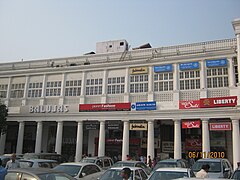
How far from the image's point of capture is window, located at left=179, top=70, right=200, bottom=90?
89.2 feet

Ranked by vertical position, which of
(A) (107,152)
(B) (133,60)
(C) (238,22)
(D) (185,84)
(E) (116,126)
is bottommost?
(A) (107,152)

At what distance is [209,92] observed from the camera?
26266mm

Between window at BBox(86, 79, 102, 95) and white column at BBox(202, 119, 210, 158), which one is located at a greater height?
window at BBox(86, 79, 102, 95)

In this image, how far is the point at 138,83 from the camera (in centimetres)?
2975

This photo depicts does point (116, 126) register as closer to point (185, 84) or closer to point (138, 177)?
point (185, 84)

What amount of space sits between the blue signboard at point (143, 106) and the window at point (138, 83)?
1.63 metres

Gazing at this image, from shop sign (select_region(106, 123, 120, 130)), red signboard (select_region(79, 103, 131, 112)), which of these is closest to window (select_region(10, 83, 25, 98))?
red signboard (select_region(79, 103, 131, 112))

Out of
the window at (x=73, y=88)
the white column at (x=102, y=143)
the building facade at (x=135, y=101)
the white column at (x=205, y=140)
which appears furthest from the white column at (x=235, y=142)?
the window at (x=73, y=88)

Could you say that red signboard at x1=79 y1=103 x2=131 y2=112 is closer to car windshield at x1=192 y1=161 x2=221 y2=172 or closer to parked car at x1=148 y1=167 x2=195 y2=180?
car windshield at x1=192 y1=161 x2=221 y2=172

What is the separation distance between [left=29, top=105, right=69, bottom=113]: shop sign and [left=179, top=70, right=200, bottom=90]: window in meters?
13.3

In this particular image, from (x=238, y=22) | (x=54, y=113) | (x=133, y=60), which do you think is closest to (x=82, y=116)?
(x=54, y=113)

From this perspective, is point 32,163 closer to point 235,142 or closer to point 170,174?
point 170,174

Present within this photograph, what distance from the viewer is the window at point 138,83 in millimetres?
29406

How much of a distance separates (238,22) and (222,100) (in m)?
7.42
